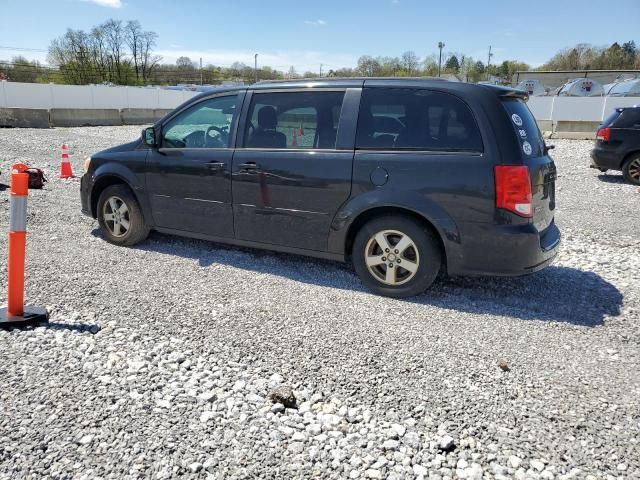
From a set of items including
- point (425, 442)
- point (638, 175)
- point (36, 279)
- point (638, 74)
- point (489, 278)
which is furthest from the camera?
point (638, 74)

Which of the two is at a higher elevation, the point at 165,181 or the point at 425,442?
the point at 165,181

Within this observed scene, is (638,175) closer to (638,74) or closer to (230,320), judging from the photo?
(230,320)

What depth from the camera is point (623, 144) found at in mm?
10750

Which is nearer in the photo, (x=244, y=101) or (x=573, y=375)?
(x=573, y=375)

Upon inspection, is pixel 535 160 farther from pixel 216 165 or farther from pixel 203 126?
pixel 203 126

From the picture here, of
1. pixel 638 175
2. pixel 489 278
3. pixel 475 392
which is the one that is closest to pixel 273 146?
pixel 489 278

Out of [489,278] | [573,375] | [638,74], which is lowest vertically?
[573,375]

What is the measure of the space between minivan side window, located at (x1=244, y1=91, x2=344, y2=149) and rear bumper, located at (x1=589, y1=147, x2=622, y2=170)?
895 centimetres

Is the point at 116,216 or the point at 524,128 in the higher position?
the point at 524,128

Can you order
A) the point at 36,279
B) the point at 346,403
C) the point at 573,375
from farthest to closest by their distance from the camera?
the point at 36,279 < the point at 573,375 < the point at 346,403

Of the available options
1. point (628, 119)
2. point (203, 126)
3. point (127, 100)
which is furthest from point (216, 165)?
point (127, 100)

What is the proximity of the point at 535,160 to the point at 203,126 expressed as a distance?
3318mm

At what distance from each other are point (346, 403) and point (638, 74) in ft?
171

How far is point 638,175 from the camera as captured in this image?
421 inches
